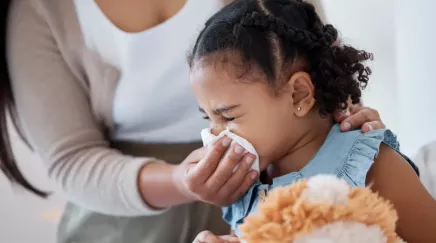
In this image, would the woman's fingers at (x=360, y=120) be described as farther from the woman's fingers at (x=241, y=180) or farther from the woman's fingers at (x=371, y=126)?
the woman's fingers at (x=241, y=180)

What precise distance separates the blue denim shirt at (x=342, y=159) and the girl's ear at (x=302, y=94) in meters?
0.05

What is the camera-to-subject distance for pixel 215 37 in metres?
0.65

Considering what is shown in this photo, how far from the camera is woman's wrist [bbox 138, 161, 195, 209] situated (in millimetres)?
777

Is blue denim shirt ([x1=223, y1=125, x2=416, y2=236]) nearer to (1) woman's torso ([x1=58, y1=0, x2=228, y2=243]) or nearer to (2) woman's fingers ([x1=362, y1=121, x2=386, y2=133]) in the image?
(2) woman's fingers ([x1=362, y1=121, x2=386, y2=133])

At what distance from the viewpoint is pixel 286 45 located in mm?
638

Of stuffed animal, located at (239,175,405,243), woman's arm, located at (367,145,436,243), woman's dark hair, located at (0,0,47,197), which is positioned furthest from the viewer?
woman's dark hair, located at (0,0,47,197)

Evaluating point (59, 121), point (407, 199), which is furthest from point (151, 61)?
point (407, 199)

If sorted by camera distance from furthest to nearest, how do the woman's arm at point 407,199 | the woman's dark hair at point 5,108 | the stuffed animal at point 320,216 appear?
the woman's dark hair at point 5,108 < the woman's arm at point 407,199 < the stuffed animal at point 320,216

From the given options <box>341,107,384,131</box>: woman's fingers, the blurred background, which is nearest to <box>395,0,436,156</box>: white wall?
the blurred background

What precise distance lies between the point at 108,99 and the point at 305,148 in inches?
14.2

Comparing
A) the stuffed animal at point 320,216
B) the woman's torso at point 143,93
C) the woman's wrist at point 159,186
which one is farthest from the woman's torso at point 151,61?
the stuffed animal at point 320,216

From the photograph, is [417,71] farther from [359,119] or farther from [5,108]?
[5,108]

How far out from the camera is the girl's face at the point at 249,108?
63 centimetres

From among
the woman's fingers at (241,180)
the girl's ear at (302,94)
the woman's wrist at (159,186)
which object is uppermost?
the girl's ear at (302,94)
